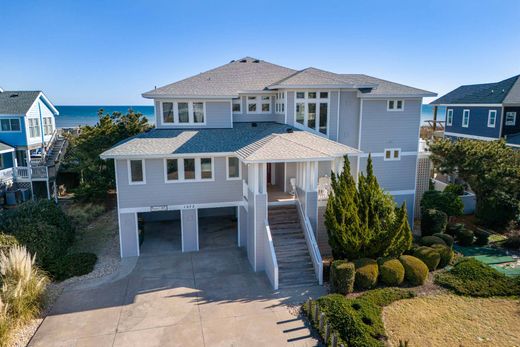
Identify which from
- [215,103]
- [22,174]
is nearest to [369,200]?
[215,103]

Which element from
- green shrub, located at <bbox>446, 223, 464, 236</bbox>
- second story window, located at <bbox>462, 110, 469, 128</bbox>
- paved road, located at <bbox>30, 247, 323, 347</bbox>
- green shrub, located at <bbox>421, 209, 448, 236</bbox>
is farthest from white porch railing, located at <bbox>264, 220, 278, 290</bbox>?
second story window, located at <bbox>462, 110, 469, 128</bbox>

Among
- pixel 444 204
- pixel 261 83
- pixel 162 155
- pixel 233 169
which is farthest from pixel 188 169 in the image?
pixel 444 204

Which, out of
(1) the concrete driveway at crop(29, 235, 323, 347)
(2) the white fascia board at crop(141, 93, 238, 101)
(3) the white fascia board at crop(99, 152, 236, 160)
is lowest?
(1) the concrete driveway at crop(29, 235, 323, 347)

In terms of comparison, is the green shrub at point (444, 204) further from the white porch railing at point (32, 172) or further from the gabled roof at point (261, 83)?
the white porch railing at point (32, 172)

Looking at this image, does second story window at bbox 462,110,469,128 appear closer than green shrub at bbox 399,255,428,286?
No

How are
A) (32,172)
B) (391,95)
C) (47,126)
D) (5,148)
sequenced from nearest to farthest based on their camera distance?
(391,95)
(32,172)
(5,148)
(47,126)

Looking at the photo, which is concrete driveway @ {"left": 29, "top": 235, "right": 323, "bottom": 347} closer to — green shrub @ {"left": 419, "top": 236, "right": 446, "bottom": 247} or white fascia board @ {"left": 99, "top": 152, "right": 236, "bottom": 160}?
white fascia board @ {"left": 99, "top": 152, "right": 236, "bottom": 160}

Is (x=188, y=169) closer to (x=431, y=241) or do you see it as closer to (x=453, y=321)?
(x=431, y=241)
